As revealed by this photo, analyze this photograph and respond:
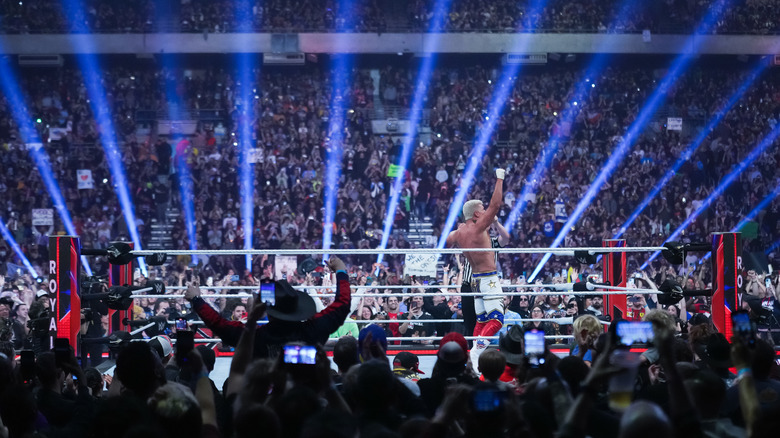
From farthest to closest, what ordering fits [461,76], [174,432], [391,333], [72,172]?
[461,76]
[72,172]
[391,333]
[174,432]

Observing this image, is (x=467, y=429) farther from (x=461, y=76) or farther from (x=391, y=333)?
(x=461, y=76)

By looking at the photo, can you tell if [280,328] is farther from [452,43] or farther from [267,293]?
[452,43]

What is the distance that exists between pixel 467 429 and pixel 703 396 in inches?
31.4

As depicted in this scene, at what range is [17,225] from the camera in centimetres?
1647

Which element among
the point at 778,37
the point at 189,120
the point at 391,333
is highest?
the point at 778,37

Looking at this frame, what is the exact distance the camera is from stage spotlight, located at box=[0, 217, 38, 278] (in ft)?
49.0

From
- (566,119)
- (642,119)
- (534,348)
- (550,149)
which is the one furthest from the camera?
(642,119)

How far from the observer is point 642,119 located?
20391 millimetres

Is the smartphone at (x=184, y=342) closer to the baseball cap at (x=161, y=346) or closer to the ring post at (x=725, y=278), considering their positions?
the baseball cap at (x=161, y=346)

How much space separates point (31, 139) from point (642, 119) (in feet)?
44.0

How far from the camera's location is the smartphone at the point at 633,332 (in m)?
2.82

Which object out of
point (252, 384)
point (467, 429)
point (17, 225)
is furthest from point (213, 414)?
point (17, 225)

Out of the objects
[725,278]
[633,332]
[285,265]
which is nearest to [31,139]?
[285,265]

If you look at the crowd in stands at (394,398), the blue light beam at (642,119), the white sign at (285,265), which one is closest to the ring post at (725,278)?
the crowd in stands at (394,398)
